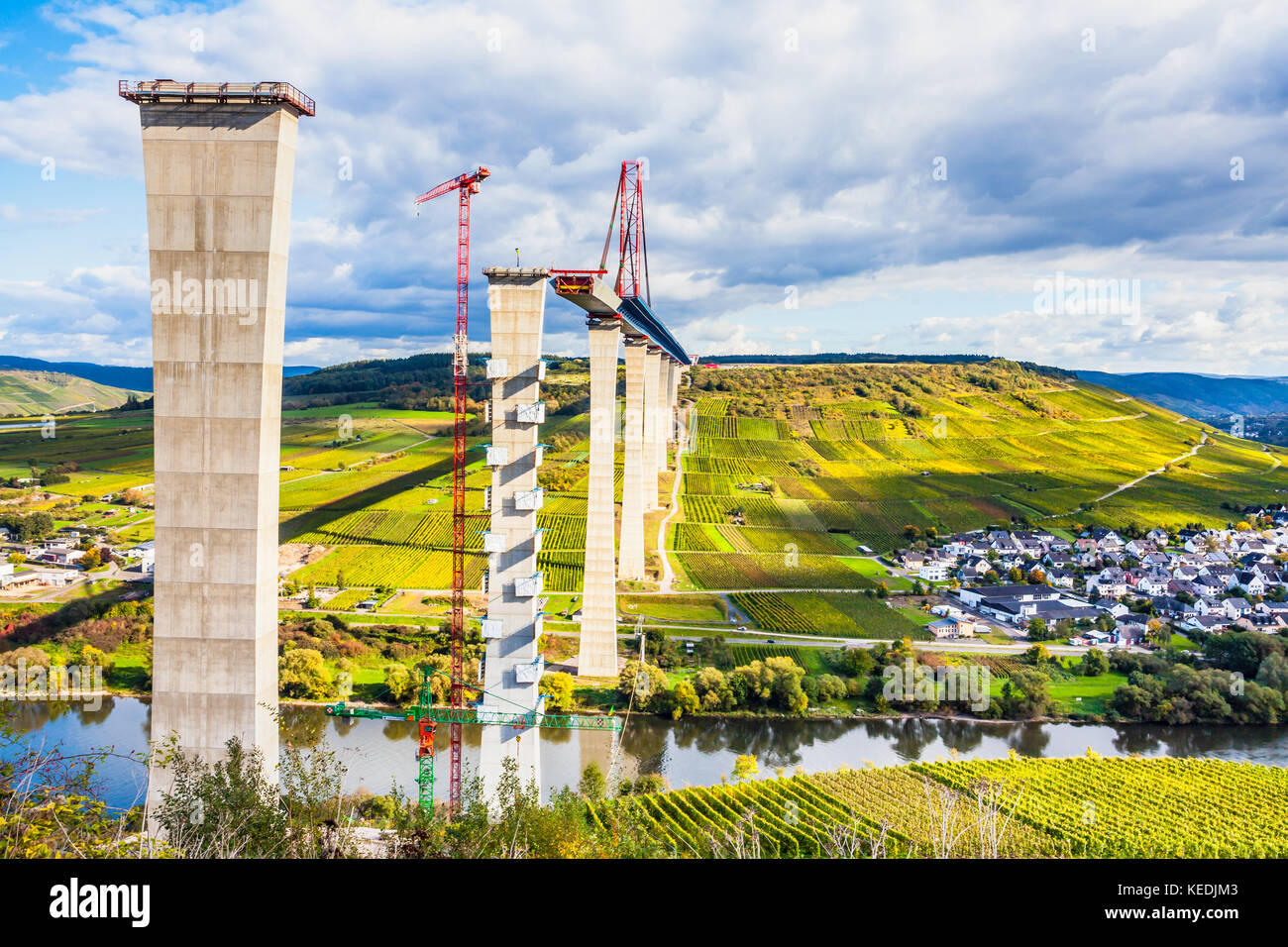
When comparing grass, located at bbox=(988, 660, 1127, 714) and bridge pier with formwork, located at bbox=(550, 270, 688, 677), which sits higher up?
bridge pier with formwork, located at bbox=(550, 270, 688, 677)

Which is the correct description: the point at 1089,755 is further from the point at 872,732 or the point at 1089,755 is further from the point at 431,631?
the point at 431,631

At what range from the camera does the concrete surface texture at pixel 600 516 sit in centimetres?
2997

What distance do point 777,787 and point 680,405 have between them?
7843 centimetres

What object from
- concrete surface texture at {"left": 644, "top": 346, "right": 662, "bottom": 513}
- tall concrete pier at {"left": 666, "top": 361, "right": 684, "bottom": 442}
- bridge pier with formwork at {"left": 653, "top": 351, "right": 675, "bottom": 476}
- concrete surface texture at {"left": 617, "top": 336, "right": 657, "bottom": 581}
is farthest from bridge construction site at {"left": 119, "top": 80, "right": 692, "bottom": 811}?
tall concrete pier at {"left": 666, "top": 361, "right": 684, "bottom": 442}

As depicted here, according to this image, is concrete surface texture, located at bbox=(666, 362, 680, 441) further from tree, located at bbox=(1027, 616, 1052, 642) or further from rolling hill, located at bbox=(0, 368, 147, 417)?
rolling hill, located at bbox=(0, 368, 147, 417)

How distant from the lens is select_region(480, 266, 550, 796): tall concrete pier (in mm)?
21422

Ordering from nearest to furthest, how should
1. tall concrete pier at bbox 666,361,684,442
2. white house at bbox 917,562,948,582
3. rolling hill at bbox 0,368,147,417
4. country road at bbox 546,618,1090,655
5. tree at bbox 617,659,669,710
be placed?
tree at bbox 617,659,669,710 → country road at bbox 546,618,1090,655 → white house at bbox 917,562,948,582 → tall concrete pier at bbox 666,361,684,442 → rolling hill at bbox 0,368,147,417

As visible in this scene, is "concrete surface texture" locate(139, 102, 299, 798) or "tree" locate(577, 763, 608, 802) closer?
"concrete surface texture" locate(139, 102, 299, 798)

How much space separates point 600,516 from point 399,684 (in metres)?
11.4

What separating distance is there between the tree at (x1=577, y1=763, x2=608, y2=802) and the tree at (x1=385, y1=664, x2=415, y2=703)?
33.4 feet

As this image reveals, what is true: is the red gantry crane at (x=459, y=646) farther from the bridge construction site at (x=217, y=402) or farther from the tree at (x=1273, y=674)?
the tree at (x=1273, y=674)

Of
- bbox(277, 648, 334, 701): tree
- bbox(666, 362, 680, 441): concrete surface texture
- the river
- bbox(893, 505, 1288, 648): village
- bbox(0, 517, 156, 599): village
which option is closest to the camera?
the river
